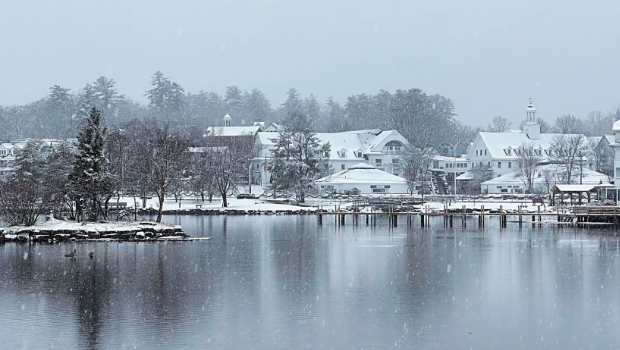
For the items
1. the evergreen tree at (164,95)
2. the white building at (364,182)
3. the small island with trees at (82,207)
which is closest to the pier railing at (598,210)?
the small island with trees at (82,207)

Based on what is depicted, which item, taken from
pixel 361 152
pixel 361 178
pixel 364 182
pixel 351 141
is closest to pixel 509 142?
pixel 361 152

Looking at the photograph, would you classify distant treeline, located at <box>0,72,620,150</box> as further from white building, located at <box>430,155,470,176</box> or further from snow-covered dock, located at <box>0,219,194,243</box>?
snow-covered dock, located at <box>0,219,194,243</box>

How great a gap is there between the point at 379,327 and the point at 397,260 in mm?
16337

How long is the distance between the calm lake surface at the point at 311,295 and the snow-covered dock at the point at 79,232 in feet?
3.64

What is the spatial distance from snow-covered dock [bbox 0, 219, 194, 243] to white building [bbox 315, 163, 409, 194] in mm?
50059

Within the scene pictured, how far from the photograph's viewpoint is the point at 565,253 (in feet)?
147

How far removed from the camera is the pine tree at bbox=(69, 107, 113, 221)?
49.6 metres

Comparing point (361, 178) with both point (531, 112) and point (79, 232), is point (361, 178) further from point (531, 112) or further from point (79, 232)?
point (79, 232)

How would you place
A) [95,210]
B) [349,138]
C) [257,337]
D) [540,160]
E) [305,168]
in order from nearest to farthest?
[257,337]
[95,210]
[305,168]
[540,160]
[349,138]

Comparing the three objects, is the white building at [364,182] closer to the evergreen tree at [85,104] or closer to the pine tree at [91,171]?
the evergreen tree at [85,104]

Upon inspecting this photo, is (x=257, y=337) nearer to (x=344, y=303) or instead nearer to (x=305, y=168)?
(x=344, y=303)

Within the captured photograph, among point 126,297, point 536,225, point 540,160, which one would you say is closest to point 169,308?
point 126,297

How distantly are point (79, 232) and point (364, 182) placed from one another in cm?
5707

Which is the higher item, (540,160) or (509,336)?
(540,160)
